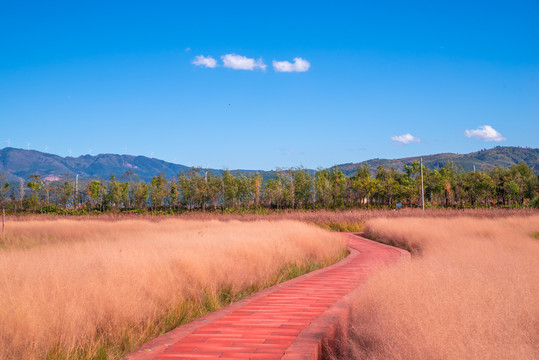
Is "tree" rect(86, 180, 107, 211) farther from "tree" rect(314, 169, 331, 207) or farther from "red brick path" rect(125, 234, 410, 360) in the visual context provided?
"red brick path" rect(125, 234, 410, 360)

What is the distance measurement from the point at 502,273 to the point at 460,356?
11.0ft

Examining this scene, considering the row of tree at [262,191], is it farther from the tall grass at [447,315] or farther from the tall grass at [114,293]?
the tall grass at [447,315]

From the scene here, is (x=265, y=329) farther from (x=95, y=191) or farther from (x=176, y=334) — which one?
(x=95, y=191)

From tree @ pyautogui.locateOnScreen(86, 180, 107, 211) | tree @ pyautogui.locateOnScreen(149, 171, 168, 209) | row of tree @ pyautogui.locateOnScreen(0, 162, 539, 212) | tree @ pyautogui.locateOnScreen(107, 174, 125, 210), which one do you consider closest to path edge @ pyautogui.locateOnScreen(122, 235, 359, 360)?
row of tree @ pyautogui.locateOnScreen(0, 162, 539, 212)

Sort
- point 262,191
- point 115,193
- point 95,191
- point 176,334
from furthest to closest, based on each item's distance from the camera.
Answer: point 262,191, point 115,193, point 95,191, point 176,334

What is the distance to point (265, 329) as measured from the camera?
4996 millimetres

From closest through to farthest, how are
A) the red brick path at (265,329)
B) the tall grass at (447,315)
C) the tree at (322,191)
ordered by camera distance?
1. the tall grass at (447,315)
2. the red brick path at (265,329)
3. the tree at (322,191)

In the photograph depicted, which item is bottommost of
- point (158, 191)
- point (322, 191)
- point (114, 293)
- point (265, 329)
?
point (265, 329)

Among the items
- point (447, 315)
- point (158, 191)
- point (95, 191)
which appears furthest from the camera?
point (95, 191)

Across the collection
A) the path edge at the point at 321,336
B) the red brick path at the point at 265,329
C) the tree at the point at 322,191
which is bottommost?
the red brick path at the point at 265,329

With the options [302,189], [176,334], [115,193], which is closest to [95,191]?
[115,193]

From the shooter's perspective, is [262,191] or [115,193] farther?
[262,191]

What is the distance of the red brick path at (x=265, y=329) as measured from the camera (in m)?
4.17

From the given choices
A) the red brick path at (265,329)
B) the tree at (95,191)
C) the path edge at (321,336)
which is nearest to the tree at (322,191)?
the tree at (95,191)
